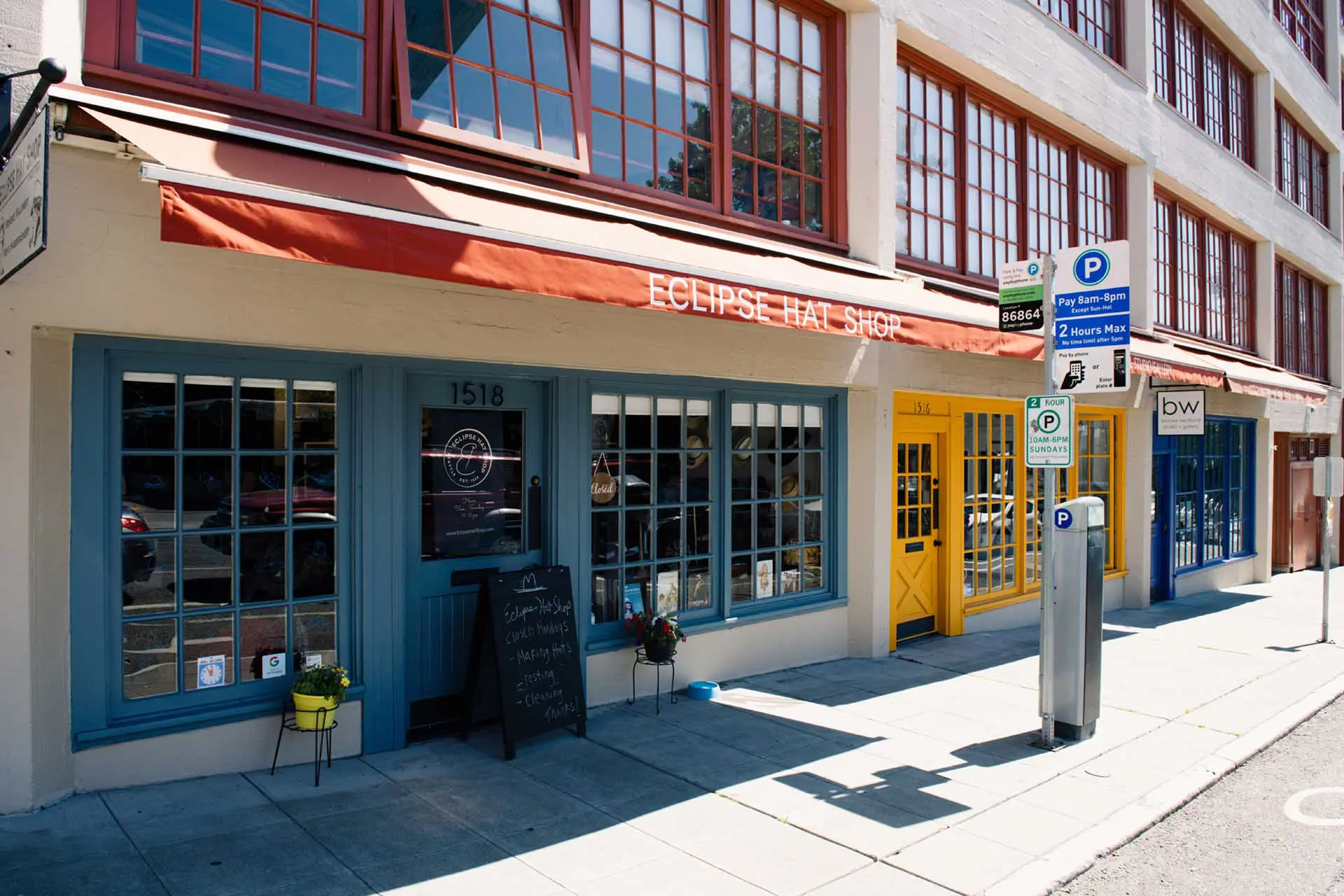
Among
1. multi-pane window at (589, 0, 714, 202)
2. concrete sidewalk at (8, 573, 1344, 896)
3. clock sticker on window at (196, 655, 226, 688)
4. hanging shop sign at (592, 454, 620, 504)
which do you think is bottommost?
concrete sidewalk at (8, 573, 1344, 896)

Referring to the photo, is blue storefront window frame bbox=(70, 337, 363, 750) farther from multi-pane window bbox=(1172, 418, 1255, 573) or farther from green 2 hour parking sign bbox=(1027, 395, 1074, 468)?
multi-pane window bbox=(1172, 418, 1255, 573)

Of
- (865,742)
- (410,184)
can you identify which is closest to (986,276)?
(865,742)

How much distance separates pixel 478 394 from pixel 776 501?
10.5ft

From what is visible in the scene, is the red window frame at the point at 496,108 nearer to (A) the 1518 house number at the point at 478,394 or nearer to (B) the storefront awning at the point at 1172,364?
(A) the 1518 house number at the point at 478,394

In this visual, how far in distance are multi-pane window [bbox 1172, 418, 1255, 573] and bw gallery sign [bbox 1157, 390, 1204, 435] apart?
168 cm

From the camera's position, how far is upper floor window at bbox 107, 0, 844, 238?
5.53m

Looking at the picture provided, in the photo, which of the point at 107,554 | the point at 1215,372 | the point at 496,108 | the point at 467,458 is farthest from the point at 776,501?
the point at 1215,372

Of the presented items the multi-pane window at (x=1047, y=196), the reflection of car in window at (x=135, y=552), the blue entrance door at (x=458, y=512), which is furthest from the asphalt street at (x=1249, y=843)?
the multi-pane window at (x=1047, y=196)

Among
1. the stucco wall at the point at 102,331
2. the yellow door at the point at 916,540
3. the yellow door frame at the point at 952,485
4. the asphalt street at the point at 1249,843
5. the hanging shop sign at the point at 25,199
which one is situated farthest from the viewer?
the yellow door frame at the point at 952,485

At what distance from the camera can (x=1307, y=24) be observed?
20.4 metres

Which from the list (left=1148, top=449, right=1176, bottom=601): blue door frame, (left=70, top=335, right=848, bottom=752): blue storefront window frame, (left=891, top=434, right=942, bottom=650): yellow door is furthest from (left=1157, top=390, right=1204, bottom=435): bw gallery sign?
(left=70, top=335, right=848, bottom=752): blue storefront window frame

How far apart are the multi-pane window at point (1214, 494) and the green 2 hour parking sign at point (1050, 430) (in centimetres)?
953

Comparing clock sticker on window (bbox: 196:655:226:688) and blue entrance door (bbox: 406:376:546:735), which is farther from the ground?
Result: blue entrance door (bbox: 406:376:546:735)

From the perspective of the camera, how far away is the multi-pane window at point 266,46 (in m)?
5.27
